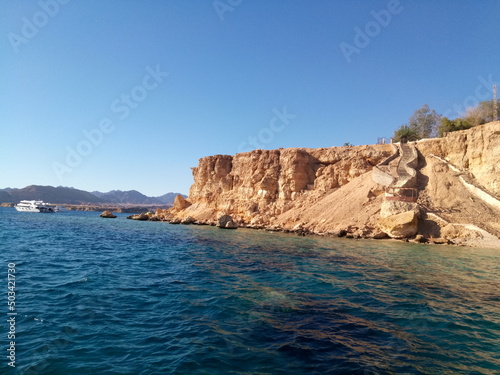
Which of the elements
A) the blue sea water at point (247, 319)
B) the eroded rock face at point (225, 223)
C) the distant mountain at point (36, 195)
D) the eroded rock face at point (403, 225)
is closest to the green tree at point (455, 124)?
the eroded rock face at point (403, 225)

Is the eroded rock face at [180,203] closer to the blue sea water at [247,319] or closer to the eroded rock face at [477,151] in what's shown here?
the eroded rock face at [477,151]

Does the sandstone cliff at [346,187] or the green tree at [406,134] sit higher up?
the green tree at [406,134]

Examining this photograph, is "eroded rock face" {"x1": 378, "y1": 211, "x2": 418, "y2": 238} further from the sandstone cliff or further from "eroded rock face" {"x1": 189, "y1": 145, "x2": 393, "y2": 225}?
"eroded rock face" {"x1": 189, "y1": 145, "x2": 393, "y2": 225}

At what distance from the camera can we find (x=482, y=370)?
507 cm

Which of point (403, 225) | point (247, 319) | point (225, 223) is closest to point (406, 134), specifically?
point (403, 225)

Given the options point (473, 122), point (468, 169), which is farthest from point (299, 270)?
point (473, 122)

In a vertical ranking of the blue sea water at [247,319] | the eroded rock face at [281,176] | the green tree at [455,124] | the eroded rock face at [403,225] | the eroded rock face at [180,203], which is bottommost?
the blue sea water at [247,319]

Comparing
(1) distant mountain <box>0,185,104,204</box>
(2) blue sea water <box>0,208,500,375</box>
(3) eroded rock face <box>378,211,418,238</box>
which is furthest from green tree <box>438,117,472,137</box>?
(1) distant mountain <box>0,185,104,204</box>

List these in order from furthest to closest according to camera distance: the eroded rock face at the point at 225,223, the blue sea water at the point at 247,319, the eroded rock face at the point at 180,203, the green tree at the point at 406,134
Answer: the eroded rock face at the point at 180,203 → the green tree at the point at 406,134 → the eroded rock face at the point at 225,223 → the blue sea water at the point at 247,319

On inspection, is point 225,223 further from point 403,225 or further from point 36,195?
point 36,195

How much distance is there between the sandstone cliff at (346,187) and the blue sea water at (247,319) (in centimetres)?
1805

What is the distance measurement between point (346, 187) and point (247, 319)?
36852mm

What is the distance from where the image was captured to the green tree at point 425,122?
54188 mm

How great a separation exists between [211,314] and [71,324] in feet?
10.5
